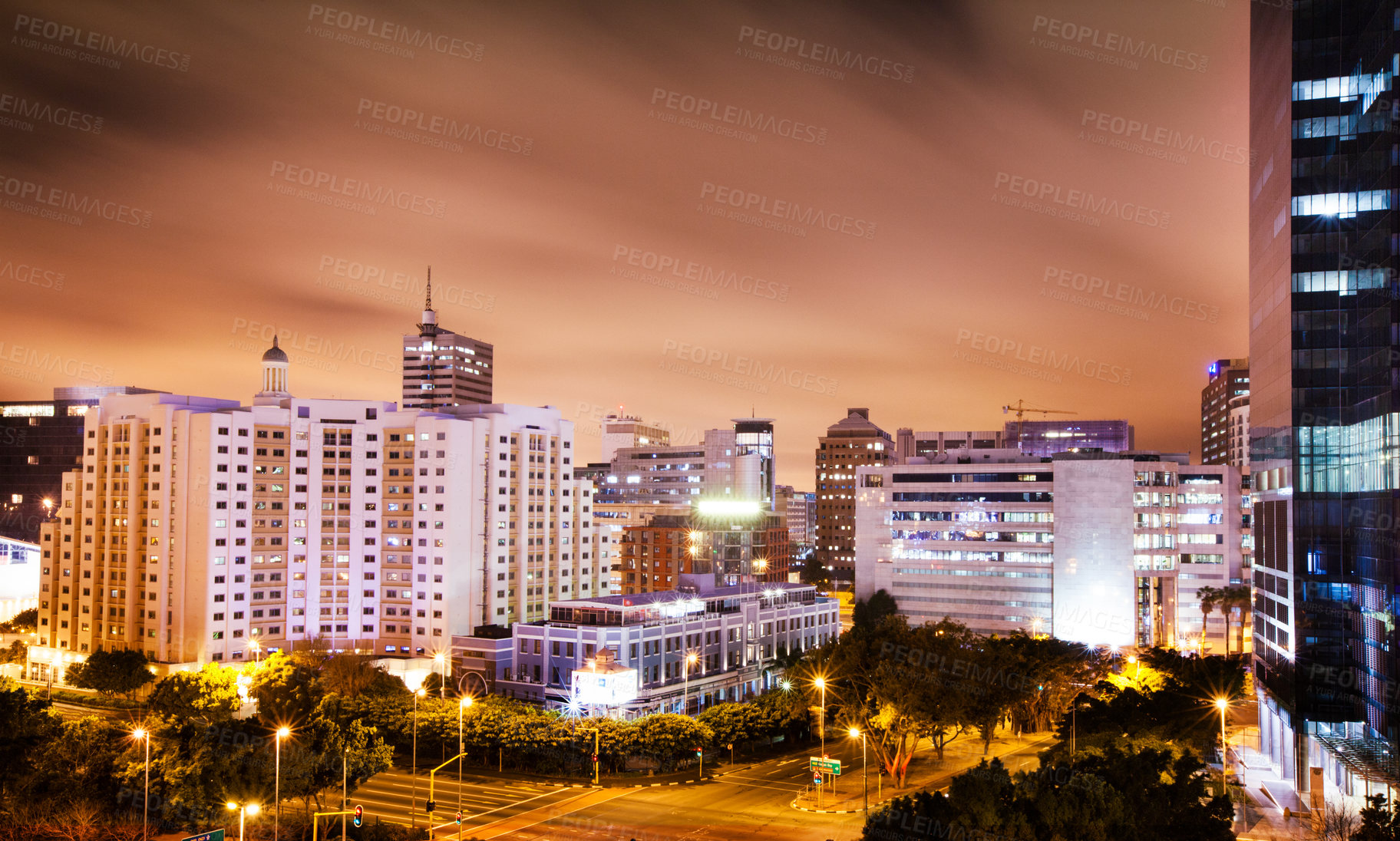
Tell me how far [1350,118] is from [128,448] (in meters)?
131

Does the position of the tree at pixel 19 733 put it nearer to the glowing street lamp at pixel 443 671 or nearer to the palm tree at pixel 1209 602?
the glowing street lamp at pixel 443 671

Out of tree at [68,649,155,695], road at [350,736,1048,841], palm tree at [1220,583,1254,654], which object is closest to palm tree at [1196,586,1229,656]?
palm tree at [1220,583,1254,654]

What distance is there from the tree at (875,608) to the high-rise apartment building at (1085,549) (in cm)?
287

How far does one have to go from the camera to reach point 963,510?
6245 inches

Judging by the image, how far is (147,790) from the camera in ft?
186

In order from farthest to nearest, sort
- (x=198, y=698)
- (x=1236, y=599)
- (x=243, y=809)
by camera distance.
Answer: (x=1236, y=599) < (x=198, y=698) < (x=243, y=809)

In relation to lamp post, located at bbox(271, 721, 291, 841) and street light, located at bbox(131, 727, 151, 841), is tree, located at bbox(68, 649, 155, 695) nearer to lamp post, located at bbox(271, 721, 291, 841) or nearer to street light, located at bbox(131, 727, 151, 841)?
street light, located at bbox(131, 727, 151, 841)

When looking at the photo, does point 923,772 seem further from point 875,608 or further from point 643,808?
point 875,608

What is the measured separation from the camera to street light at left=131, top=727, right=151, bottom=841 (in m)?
56.4

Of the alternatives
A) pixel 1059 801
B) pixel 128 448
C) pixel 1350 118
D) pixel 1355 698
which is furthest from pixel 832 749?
pixel 128 448

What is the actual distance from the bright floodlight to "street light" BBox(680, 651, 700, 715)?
5498 cm

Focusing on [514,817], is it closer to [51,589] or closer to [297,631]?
[297,631]

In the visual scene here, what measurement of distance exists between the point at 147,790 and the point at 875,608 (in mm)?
115657

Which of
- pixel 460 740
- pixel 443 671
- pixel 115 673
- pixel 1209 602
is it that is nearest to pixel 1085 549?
pixel 1209 602
